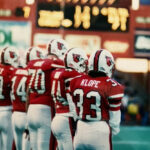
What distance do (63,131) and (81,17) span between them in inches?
337

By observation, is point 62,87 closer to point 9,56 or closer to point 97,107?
point 97,107

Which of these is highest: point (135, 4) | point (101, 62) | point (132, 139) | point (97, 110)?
point (135, 4)

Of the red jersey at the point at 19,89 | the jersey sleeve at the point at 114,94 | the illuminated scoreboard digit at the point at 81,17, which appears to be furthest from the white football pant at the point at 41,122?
the illuminated scoreboard digit at the point at 81,17

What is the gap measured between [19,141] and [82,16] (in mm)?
7594

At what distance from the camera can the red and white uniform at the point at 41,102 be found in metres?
7.05

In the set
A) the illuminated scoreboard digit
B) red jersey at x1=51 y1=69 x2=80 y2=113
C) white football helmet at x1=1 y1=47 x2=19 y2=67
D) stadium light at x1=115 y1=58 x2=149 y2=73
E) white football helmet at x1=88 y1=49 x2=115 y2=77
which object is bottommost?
stadium light at x1=115 y1=58 x2=149 y2=73

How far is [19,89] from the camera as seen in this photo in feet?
25.0

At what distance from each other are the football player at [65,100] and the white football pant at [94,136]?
1140mm

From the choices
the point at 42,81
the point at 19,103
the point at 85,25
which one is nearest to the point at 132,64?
the point at 85,25

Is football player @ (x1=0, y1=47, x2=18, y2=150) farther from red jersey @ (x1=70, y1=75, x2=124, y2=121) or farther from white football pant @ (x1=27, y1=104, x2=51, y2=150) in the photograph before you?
red jersey @ (x1=70, y1=75, x2=124, y2=121)

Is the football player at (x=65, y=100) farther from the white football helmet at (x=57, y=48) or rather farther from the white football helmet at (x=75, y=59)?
the white football helmet at (x=57, y=48)

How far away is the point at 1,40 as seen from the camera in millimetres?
15617

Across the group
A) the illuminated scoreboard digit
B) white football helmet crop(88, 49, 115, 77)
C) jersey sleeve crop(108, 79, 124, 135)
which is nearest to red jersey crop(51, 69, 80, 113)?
white football helmet crop(88, 49, 115, 77)

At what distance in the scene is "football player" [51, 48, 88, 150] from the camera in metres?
6.59
